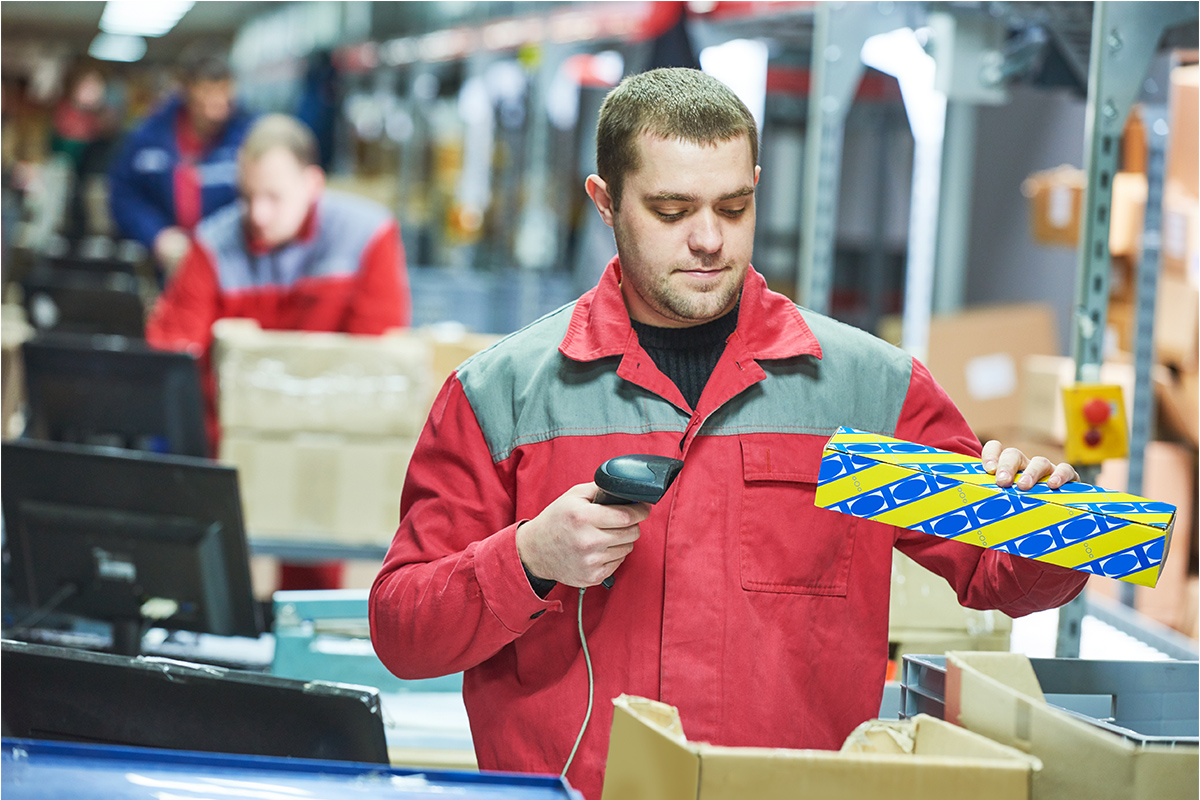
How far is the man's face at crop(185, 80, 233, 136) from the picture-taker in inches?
264

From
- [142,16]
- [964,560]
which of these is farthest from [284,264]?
[142,16]

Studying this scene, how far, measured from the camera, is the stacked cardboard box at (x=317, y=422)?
3.62m

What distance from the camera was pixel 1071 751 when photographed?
125 cm

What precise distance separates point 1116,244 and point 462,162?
925 centimetres

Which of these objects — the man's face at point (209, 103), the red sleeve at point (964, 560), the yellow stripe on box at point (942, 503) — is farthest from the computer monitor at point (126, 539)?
the man's face at point (209, 103)

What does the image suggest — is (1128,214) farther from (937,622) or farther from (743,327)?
(743,327)

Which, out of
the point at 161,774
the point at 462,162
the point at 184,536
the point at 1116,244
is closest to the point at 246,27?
the point at 462,162

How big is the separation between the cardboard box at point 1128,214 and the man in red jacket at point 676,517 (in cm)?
309

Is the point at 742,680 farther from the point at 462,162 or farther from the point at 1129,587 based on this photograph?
the point at 462,162

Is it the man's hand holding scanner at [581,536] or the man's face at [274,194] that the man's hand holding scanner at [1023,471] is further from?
the man's face at [274,194]

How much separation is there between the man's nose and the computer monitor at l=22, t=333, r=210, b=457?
6.53ft

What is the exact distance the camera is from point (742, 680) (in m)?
1.68

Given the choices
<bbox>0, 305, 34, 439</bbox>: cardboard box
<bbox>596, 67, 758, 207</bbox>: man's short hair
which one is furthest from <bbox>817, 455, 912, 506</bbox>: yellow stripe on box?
<bbox>0, 305, 34, 439</bbox>: cardboard box

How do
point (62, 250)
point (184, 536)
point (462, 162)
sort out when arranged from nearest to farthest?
point (184, 536) < point (62, 250) < point (462, 162)
